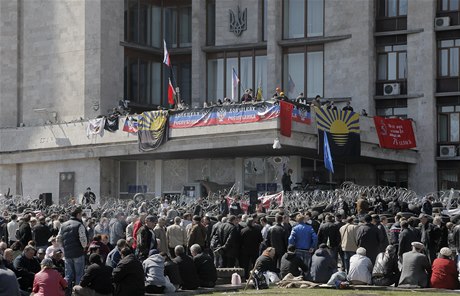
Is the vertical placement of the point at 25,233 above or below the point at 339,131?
below

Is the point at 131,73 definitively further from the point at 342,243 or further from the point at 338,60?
the point at 342,243

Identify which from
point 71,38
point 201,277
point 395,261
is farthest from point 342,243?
point 71,38

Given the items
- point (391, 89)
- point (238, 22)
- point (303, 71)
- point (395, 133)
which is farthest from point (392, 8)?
point (238, 22)

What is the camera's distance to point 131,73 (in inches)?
2363

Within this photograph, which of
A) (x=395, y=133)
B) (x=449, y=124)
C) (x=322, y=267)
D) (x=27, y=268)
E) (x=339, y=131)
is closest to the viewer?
(x=27, y=268)

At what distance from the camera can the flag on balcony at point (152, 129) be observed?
50406mm

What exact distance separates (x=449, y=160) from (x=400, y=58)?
5.90 m

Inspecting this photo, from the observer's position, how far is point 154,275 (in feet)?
83.4

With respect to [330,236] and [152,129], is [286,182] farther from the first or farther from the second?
[330,236]

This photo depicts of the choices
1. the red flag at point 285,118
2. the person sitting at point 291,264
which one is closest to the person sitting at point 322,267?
the person sitting at point 291,264

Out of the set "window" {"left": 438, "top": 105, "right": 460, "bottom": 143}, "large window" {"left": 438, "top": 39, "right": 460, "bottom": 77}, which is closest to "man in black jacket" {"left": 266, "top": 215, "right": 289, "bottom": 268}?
"window" {"left": 438, "top": 105, "right": 460, "bottom": 143}

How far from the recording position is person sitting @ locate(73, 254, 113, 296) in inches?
885

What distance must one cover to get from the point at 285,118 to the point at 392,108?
1145 centimetres

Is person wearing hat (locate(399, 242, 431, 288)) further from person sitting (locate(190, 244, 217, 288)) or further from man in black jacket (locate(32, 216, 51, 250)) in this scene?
man in black jacket (locate(32, 216, 51, 250))
